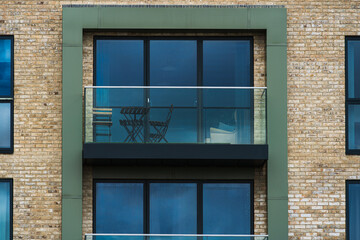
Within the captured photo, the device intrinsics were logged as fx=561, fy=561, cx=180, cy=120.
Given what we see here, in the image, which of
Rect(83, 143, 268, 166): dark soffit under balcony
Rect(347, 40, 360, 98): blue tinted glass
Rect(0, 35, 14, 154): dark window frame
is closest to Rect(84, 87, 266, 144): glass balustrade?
Rect(83, 143, 268, 166): dark soffit under balcony

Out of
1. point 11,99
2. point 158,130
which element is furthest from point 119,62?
point 11,99

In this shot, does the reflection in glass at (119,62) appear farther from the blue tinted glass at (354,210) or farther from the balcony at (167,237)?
the blue tinted glass at (354,210)

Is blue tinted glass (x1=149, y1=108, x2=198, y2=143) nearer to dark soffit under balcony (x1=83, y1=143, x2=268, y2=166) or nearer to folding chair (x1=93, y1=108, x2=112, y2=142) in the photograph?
dark soffit under balcony (x1=83, y1=143, x2=268, y2=166)

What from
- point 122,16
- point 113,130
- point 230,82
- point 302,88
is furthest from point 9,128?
point 302,88

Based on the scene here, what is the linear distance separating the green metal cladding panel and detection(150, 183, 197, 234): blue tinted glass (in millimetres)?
1721

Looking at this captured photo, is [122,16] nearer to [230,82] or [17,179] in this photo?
[230,82]

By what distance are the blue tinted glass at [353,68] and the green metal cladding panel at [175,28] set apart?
5.13 feet

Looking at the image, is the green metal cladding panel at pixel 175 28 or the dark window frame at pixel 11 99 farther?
the dark window frame at pixel 11 99

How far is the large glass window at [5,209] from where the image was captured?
12930 millimetres

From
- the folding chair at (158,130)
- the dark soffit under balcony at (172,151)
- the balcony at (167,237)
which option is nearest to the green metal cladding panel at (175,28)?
the balcony at (167,237)

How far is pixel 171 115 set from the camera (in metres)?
12.6

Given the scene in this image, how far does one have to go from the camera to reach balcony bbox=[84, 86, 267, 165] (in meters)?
12.4

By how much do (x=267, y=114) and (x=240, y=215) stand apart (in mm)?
2432

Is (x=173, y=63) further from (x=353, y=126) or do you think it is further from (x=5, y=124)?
(x=353, y=126)
